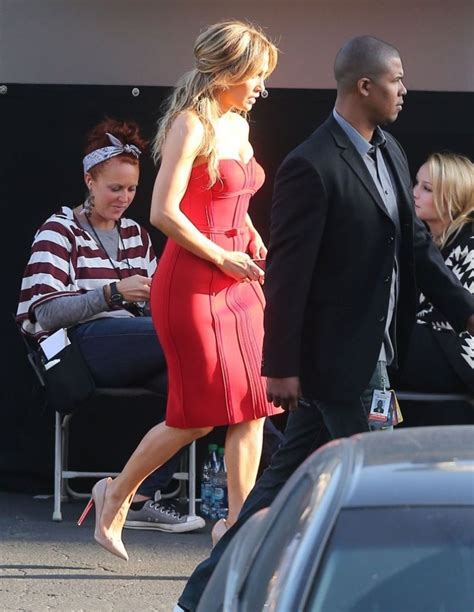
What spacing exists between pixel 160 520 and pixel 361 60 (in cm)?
269

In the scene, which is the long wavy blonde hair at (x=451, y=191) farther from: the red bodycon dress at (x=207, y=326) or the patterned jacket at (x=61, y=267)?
the patterned jacket at (x=61, y=267)

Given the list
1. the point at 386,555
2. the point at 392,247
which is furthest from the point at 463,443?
the point at 392,247

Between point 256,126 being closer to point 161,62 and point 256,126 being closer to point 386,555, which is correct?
point 161,62

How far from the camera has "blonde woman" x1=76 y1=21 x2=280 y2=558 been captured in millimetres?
5062

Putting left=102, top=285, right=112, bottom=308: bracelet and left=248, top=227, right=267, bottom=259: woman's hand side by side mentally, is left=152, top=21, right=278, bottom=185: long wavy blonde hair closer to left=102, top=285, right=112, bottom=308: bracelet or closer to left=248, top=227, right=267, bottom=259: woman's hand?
left=248, top=227, right=267, bottom=259: woman's hand

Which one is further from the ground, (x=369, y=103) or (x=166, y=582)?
(x=369, y=103)

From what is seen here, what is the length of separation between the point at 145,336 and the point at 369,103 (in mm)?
2236

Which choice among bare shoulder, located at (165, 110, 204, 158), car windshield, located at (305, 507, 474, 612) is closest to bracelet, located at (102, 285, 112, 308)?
bare shoulder, located at (165, 110, 204, 158)

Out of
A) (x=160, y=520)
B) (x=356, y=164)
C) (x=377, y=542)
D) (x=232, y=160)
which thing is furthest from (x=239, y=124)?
(x=377, y=542)

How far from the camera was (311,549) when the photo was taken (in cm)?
238

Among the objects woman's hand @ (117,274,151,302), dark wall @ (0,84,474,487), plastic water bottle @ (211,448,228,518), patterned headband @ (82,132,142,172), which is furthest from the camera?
dark wall @ (0,84,474,487)

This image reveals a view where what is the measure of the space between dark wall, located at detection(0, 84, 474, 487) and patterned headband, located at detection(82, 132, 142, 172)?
0.36 metres

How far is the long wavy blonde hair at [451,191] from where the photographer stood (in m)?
6.19

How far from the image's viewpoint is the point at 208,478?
6715mm
